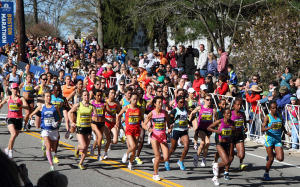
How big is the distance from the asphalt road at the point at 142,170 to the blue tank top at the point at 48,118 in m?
0.98

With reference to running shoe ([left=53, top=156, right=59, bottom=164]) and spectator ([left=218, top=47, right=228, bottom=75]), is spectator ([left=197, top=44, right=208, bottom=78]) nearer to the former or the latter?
spectator ([left=218, top=47, right=228, bottom=75])

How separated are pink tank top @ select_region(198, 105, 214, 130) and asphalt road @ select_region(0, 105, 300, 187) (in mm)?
1057

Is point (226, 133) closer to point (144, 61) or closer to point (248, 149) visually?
point (248, 149)

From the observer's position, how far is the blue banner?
27734mm

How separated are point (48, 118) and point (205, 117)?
12.6ft

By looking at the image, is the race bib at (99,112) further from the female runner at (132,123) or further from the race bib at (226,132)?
the race bib at (226,132)

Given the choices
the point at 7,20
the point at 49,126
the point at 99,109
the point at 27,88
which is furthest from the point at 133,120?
the point at 7,20

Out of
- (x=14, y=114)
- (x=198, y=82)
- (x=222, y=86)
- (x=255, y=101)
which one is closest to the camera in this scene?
(x=14, y=114)

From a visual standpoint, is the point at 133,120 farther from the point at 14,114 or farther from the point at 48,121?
the point at 14,114

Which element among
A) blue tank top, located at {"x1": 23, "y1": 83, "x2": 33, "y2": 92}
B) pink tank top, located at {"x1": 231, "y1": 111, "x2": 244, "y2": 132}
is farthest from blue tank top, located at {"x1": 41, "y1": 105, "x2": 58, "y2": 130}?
blue tank top, located at {"x1": 23, "y1": 83, "x2": 33, "y2": 92}

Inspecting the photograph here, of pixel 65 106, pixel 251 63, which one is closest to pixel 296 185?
pixel 65 106

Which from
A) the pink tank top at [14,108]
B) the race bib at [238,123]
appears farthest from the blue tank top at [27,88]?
the race bib at [238,123]

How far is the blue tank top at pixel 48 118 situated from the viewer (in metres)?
10.0

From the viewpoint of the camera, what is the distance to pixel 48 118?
33.1 feet
